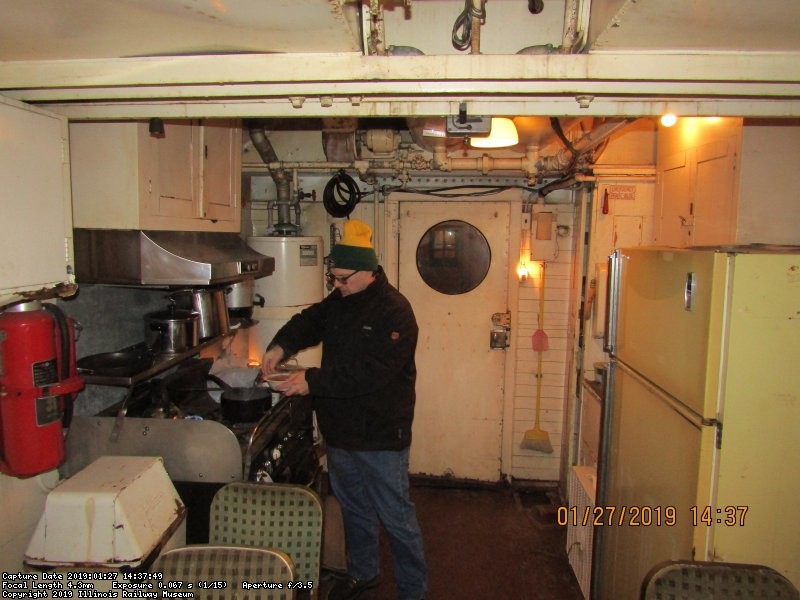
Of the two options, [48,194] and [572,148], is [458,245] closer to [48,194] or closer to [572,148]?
[572,148]

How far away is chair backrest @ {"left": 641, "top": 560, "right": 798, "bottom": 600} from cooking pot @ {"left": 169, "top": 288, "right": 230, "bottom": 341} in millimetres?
2232

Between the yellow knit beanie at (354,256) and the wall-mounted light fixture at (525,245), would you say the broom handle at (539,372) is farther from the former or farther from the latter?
the yellow knit beanie at (354,256)

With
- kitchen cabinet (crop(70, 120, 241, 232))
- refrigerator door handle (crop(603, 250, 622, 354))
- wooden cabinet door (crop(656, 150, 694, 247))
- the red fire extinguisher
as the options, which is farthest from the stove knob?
wooden cabinet door (crop(656, 150, 694, 247))

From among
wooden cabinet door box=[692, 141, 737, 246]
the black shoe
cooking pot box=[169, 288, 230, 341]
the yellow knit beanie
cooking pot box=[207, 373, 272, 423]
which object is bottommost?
the black shoe

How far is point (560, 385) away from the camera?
4.11m

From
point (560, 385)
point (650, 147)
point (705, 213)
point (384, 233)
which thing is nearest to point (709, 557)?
point (705, 213)

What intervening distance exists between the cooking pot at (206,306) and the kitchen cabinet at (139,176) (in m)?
0.35

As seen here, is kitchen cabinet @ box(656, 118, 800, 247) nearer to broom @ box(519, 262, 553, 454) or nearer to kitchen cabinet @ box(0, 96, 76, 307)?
broom @ box(519, 262, 553, 454)

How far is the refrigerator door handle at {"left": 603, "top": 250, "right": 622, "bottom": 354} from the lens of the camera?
8.00 feet

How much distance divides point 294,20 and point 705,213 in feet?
7.60

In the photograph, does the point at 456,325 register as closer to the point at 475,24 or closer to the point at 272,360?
the point at 272,360

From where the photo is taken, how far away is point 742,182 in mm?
2197

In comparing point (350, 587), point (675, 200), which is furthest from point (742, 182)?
point (350, 587)

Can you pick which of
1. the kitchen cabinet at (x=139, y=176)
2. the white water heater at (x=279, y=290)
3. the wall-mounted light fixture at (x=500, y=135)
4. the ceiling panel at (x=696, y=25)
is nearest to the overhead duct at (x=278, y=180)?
the white water heater at (x=279, y=290)
